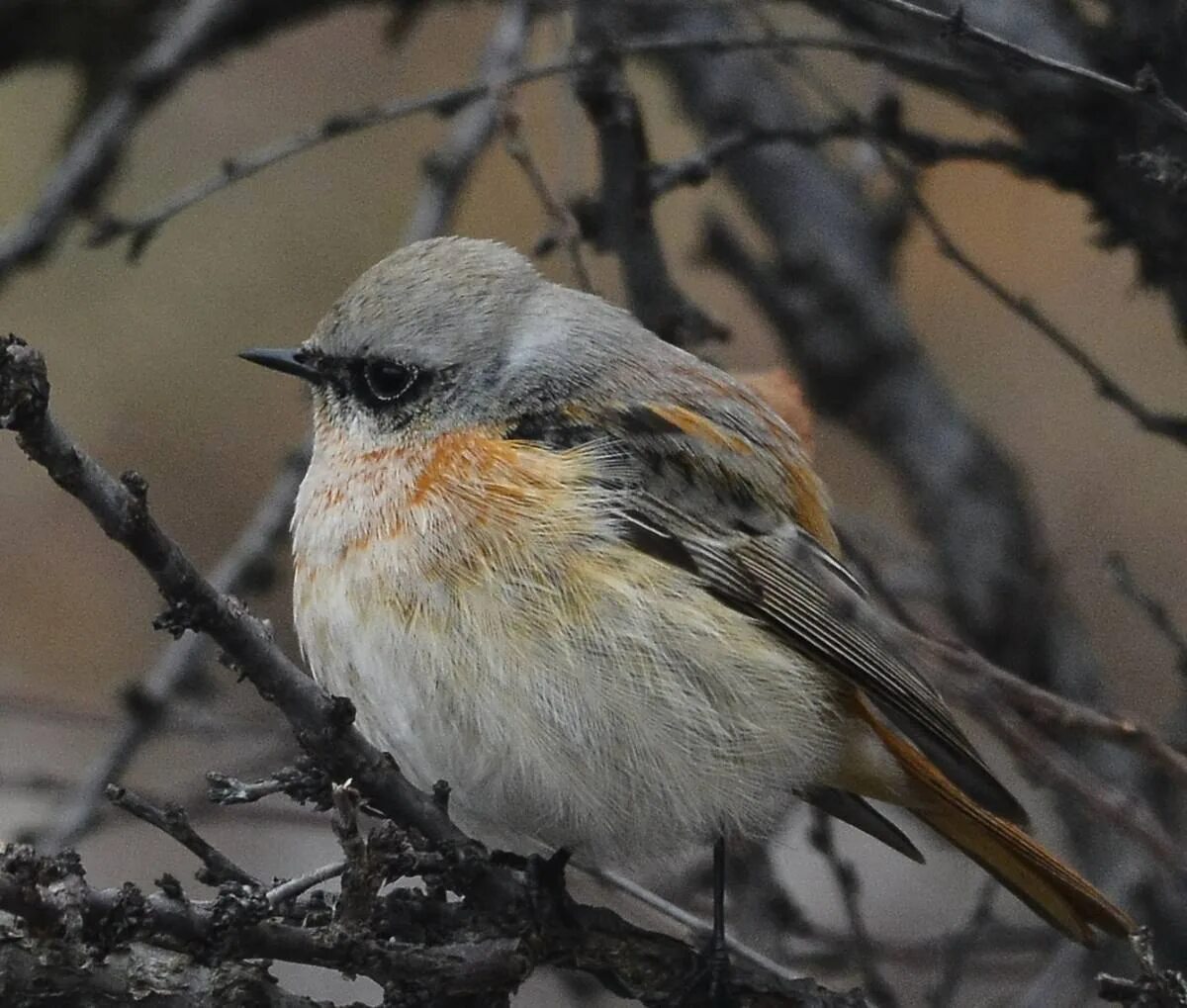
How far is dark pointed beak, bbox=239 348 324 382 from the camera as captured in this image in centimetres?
387

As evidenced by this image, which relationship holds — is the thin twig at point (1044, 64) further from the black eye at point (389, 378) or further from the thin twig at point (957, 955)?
the thin twig at point (957, 955)

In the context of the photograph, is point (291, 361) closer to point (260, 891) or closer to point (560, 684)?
point (560, 684)

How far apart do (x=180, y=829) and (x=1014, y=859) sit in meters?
2.11

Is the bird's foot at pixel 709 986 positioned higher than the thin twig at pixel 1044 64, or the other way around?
the thin twig at pixel 1044 64

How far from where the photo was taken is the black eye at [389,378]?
3.91 metres

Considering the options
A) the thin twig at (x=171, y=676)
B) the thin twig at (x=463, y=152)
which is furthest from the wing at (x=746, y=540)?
the thin twig at (x=463, y=152)

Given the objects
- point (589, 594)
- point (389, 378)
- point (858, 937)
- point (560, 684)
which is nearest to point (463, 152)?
point (389, 378)

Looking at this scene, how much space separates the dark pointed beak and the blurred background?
9.72ft

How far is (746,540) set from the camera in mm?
3812

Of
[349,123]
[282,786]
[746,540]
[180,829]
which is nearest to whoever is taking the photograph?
[180,829]

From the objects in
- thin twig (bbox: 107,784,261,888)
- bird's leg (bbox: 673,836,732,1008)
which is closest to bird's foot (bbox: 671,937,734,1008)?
bird's leg (bbox: 673,836,732,1008)

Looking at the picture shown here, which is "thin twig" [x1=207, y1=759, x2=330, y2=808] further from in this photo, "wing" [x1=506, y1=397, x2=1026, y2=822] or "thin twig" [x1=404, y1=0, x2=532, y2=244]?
"thin twig" [x1=404, y1=0, x2=532, y2=244]

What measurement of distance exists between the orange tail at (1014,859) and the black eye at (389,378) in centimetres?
124

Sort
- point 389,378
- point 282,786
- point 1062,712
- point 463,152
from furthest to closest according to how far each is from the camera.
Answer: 1. point 463,152
2. point 389,378
3. point 1062,712
4. point 282,786
